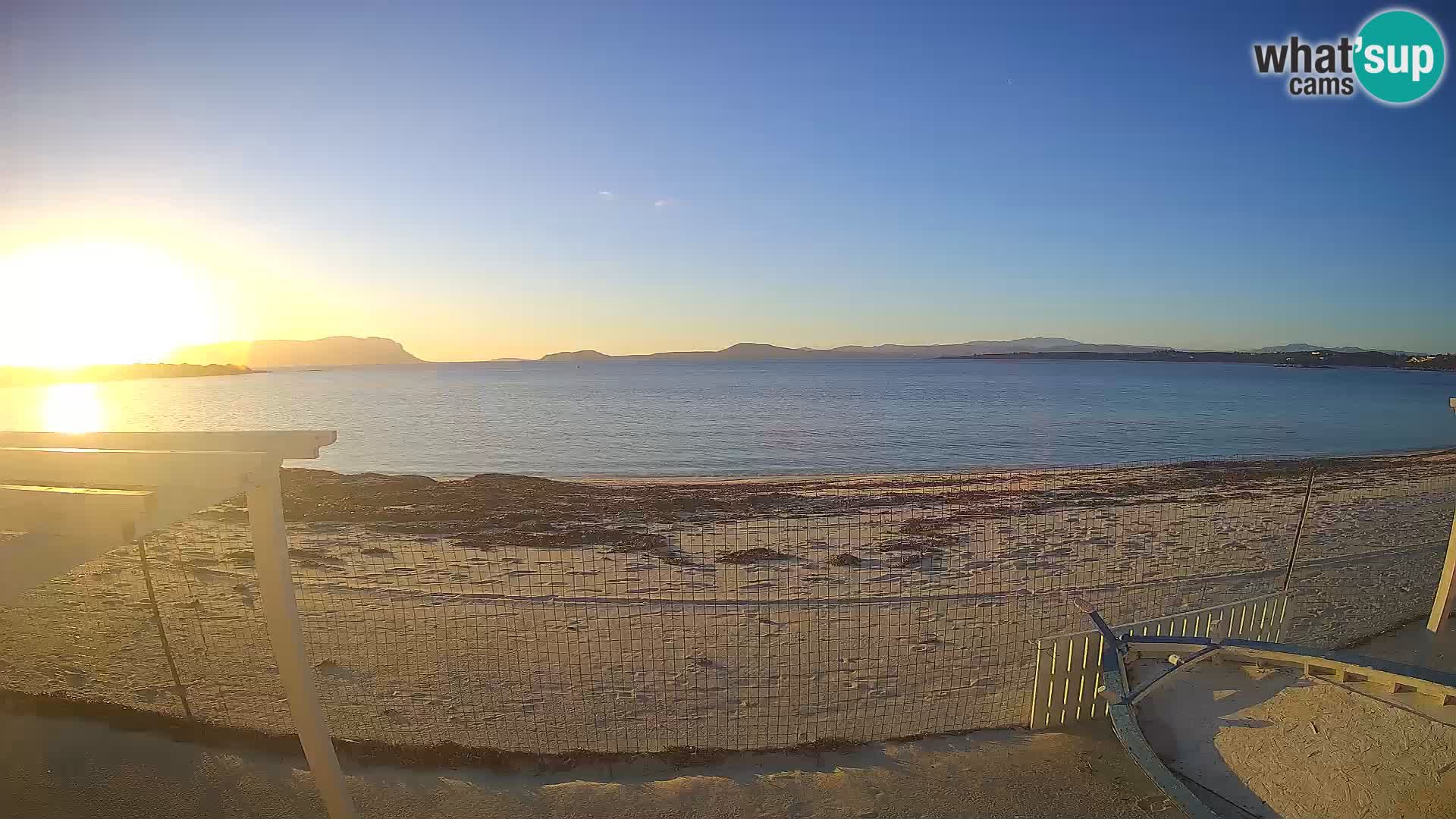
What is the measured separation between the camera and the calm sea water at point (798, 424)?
108 ft

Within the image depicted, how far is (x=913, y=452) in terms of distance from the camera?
33938 millimetres

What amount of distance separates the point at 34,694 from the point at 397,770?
3.99 m

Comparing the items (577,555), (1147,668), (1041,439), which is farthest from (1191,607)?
(1041,439)

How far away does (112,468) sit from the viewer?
2.86m

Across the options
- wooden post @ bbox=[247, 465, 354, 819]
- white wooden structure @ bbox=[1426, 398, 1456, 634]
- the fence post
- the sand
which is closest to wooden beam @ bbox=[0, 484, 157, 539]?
wooden post @ bbox=[247, 465, 354, 819]

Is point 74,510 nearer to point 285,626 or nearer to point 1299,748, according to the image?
point 285,626

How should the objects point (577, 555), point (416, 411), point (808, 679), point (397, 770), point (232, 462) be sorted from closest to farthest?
1. point (232, 462)
2. point (397, 770)
3. point (808, 679)
4. point (577, 555)
5. point (416, 411)

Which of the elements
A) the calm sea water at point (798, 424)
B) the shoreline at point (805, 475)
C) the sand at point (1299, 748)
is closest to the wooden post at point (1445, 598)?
the sand at point (1299, 748)

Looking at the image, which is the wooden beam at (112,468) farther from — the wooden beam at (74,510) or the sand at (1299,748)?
the sand at (1299,748)

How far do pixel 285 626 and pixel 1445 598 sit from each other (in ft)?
36.2

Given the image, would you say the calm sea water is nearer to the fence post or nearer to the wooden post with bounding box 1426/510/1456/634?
the fence post

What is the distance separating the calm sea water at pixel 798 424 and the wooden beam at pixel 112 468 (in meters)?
25.6

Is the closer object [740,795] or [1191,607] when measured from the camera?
[740,795]

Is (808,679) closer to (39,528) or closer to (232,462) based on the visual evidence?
(232,462)
